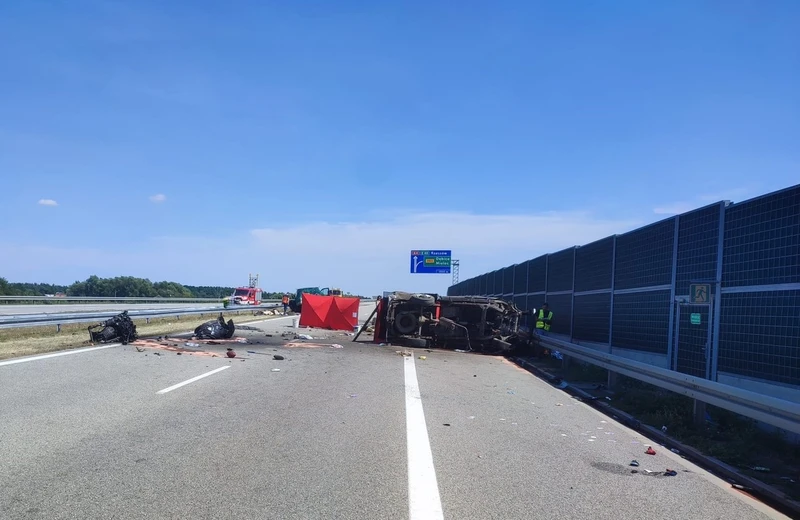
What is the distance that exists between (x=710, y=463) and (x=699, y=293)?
15.3 ft

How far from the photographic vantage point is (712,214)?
38.5ft

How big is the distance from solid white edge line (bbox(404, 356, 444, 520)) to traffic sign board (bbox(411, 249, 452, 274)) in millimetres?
37568

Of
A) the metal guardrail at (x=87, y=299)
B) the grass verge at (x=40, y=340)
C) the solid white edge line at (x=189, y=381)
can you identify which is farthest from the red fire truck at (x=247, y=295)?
the solid white edge line at (x=189, y=381)

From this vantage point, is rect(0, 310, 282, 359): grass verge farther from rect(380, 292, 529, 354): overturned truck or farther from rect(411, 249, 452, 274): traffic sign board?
rect(411, 249, 452, 274): traffic sign board

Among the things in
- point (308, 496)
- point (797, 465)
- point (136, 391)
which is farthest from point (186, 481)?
point (797, 465)

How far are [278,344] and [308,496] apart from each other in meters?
16.0

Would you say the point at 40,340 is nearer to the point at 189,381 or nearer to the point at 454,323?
the point at 189,381

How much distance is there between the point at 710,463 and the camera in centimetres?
736

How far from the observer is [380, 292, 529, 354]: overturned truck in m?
21.5

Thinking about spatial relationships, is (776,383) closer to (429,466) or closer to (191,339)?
(429,466)

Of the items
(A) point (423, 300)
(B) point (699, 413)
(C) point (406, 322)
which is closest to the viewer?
(B) point (699, 413)

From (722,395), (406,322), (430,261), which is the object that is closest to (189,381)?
(722,395)

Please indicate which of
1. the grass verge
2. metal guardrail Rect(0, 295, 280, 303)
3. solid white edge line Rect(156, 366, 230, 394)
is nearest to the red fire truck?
metal guardrail Rect(0, 295, 280, 303)

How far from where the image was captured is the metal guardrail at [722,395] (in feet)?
22.6
